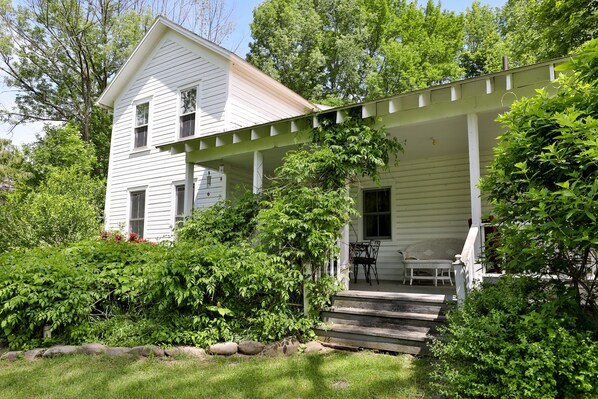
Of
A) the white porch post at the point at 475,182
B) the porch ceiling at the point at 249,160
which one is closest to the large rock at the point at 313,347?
the white porch post at the point at 475,182

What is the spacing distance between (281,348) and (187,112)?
8.54m

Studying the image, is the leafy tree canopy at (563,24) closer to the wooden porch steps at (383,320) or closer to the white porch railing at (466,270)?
the white porch railing at (466,270)

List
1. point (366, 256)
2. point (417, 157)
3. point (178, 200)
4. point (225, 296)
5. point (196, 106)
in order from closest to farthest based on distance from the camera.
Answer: point (225, 296) → point (366, 256) → point (417, 157) → point (178, 200) → point (196, 106)

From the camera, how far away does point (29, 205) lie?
37.6ft

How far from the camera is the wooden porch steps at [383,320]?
184 inches

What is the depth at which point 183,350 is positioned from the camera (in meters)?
4.83

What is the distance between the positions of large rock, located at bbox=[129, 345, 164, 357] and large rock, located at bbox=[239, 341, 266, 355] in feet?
3.08

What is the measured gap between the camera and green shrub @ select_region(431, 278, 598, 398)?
2717 millimetres

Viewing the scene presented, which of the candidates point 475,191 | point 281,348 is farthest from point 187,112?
point 475,191

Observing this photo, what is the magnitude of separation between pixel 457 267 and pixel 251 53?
2186cm

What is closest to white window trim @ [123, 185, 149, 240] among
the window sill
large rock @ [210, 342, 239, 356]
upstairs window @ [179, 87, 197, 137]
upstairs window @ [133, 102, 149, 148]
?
the window sill

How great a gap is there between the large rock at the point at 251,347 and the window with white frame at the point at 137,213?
823 cm

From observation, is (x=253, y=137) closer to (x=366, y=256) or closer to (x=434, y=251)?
(x=366, y=256)

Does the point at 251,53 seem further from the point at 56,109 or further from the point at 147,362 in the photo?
the point at 147,362
